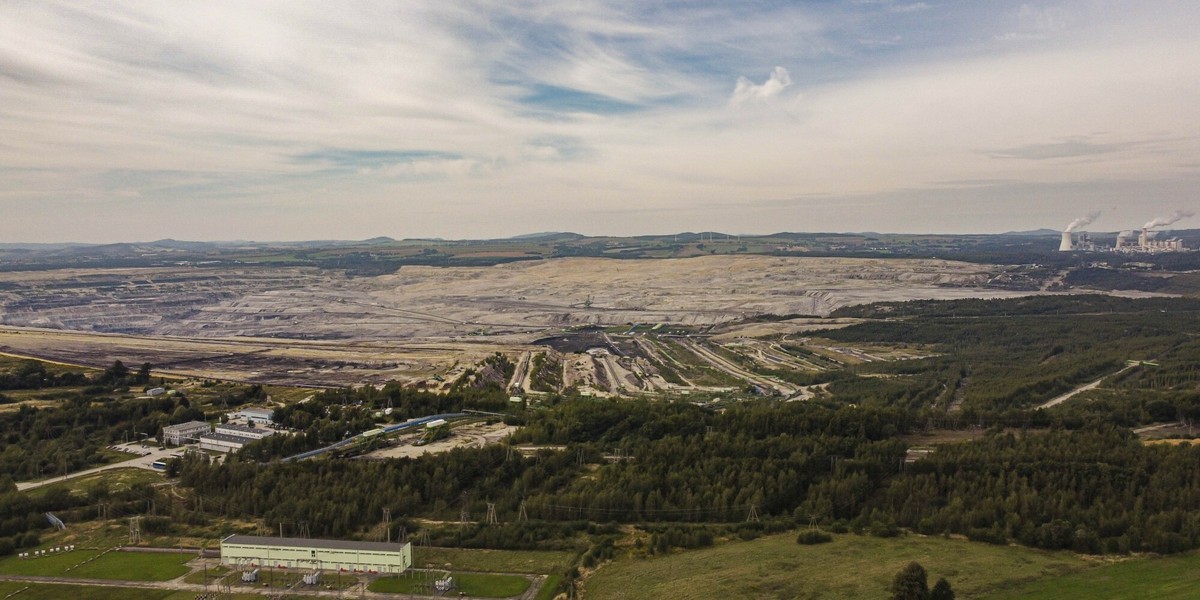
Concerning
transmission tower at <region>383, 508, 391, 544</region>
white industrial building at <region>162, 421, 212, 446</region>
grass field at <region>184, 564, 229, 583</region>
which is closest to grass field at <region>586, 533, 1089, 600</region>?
transmission tower at <region>383, 508, 391, 544</region>

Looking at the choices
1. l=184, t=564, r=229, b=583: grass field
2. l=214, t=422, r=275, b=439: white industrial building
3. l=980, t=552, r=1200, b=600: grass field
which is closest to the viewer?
l=980, t=552, r=1200, b=600: grass field

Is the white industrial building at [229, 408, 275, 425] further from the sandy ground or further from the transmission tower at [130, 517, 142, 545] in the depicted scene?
the transmission tower at [130, 517, 142, 545]

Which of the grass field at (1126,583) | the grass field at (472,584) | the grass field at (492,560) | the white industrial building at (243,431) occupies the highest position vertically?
the grass field at (1126,583)

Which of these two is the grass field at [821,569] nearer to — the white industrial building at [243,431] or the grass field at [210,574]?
the grass field at [210,574]

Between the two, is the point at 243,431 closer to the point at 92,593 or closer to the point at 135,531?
the point at 135,531

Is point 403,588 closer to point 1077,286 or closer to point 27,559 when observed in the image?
point 27,559

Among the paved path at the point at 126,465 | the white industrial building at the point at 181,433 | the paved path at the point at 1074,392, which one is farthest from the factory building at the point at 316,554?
the paved path at the point at 1074,392

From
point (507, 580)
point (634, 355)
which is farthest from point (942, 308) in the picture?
point (507, 580)
